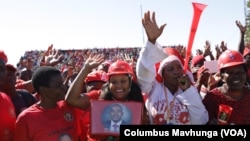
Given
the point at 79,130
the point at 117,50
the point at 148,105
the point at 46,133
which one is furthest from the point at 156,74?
the point at 117,50

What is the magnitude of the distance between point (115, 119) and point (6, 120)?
926 millimetres

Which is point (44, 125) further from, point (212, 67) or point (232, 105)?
point (212, 67)

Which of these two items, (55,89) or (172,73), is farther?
(172,73)

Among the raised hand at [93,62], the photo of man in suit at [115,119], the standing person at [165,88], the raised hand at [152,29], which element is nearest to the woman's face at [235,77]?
the standing person at [165,88]

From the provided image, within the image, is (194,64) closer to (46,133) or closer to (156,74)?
(156,74)

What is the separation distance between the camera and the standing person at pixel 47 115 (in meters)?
3.48

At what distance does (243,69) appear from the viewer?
407 cm

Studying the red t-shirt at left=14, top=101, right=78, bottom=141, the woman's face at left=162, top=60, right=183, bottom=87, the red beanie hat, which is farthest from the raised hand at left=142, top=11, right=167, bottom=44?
the red beanie hat

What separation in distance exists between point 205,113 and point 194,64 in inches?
117

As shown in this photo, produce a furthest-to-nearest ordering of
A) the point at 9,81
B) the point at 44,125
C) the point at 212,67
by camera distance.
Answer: the point at 212,67 < the point at 9,81 < the point at 44,125

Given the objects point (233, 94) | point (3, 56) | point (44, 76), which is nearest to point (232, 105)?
point (233, 94)

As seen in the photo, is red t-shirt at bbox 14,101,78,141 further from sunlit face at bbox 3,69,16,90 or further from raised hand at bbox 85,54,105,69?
sunlit face at bbox 3,69,16,90

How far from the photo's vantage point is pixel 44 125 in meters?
3.52

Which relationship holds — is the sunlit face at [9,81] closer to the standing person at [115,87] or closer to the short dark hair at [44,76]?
the short dark hair at [44,76]
